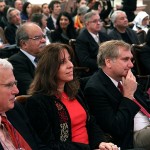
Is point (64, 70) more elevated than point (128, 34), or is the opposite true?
point (64, 70)

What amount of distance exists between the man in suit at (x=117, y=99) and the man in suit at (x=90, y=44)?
8.31ft

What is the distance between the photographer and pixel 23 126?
8.96 feet

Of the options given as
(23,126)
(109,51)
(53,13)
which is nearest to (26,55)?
(109,51)

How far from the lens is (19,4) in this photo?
1219 cm

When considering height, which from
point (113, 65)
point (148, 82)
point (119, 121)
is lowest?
point (148, 82)

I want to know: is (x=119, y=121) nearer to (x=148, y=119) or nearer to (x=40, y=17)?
(x=148, y=119)

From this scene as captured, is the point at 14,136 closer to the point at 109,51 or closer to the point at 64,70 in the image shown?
the point at 64,70

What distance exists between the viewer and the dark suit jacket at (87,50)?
241 inches

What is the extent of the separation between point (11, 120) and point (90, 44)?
3806 mm

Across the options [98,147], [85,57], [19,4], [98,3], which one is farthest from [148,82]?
[19,4]

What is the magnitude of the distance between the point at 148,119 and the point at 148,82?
2.05 m

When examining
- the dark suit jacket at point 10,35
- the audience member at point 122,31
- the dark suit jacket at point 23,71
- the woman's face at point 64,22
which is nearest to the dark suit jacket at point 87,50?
the audience member at point 122,31

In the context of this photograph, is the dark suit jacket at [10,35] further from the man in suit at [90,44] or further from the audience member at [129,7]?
the audience member at [129,7]

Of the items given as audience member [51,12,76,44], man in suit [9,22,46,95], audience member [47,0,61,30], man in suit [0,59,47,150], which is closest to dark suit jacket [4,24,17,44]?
audience member [51,12,76,44]
